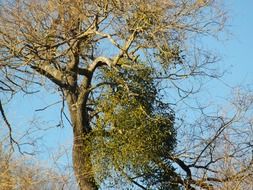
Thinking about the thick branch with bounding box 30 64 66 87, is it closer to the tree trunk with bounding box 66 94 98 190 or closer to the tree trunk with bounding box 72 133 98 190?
the tree trunk with bounding box 66 94 98 190

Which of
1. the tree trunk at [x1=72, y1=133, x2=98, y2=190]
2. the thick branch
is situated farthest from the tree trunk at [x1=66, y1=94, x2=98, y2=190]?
the thick branch

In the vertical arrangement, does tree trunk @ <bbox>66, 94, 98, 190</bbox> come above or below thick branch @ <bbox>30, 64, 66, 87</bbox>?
below

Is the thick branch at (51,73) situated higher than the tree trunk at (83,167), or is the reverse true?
the thick branch at (51,73)

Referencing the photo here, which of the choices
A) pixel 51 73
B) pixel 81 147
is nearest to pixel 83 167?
pixel 81 147

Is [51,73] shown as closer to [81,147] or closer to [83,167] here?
[81,147]

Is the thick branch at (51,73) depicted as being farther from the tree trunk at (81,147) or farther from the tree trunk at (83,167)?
the tree trunk at (83,167)

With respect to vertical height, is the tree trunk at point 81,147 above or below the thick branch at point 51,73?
below

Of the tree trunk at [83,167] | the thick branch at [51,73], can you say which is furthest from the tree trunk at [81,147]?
the thick branch at [51,73]

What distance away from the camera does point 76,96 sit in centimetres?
982

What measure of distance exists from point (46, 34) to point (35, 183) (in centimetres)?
227

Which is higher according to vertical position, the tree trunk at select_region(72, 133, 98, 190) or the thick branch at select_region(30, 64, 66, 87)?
the thick branch at select_region(30, 64, 66, 87)

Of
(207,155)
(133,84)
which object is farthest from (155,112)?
(207,155)

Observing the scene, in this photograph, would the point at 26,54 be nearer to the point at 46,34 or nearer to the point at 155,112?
the point at 46,34

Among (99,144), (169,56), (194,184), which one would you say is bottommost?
(194,184)
